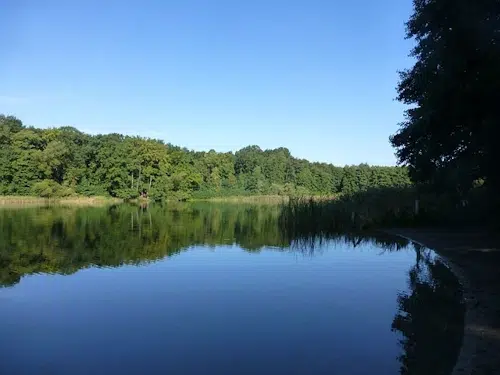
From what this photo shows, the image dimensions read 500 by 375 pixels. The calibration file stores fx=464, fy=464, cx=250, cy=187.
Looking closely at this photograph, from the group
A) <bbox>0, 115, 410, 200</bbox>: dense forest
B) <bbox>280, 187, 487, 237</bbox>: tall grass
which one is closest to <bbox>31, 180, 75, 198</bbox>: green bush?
<bbox>0, 115, 410, 200</bbox>: dense forest

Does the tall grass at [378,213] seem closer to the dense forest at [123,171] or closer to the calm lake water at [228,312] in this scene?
the calm lake water at [228,312]

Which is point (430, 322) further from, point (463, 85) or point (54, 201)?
point (54, 201)

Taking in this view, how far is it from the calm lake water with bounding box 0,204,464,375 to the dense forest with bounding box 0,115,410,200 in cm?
3646

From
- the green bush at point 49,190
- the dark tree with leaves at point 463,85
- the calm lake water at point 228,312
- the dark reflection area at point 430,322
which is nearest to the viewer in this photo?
the dark reflection area at point 430,322

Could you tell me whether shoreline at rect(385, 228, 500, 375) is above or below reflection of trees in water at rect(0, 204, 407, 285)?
above

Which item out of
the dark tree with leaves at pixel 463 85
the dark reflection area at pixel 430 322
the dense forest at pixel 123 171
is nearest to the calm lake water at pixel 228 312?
the dark reflection area at pixel 430 322

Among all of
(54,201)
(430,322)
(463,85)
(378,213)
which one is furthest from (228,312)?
(54,201)

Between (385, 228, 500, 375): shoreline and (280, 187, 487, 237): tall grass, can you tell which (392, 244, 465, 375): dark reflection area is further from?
(280, 187, 487, 237): tall grass

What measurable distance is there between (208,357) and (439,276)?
5.31 metres

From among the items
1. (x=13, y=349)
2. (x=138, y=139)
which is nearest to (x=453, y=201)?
(x=13, y=349)

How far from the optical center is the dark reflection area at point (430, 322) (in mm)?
4523

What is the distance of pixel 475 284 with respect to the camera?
7207 millimetres

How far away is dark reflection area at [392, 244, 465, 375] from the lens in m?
4.52

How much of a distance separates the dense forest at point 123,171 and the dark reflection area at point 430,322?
37942mm
